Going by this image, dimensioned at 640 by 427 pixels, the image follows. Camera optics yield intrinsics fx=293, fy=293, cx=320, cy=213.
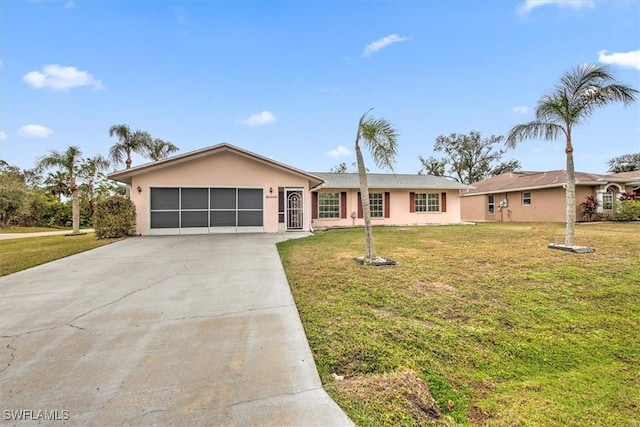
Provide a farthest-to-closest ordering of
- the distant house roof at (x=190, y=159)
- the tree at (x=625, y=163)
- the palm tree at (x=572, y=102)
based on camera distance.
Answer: the tree at (x=625, y=163) < the distant house roof at (x=190, y=159) < the palm tree at (x=572, y=102)

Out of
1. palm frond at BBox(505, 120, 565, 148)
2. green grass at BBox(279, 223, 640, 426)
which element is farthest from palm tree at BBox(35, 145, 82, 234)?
palm frond at BBox(505, 120, 565, 148)

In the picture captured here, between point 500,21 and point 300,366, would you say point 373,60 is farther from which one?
point 300,366

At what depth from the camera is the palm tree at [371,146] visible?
677 centimetres

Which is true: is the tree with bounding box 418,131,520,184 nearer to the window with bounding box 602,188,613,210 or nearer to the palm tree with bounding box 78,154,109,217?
the window with bounding box 602,188,613,210

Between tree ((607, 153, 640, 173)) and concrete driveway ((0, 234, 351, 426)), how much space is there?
51728 mm

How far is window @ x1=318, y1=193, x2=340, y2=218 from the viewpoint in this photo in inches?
693

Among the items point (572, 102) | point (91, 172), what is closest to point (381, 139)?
point (572, 102)

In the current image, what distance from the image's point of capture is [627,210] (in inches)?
651

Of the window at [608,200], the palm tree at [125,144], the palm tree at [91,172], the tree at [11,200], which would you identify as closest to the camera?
the palm tree at [91,172]

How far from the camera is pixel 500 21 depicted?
12195 millimetres

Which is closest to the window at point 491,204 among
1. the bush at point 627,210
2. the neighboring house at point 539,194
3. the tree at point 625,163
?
the neighboring house at point 539,194

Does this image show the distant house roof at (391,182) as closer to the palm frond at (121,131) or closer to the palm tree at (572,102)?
the palm tree at (572,102)

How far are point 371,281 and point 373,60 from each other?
14.0 meters

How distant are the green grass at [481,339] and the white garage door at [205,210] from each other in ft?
25.2
